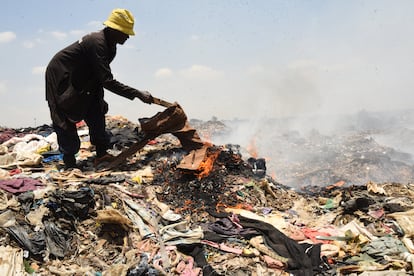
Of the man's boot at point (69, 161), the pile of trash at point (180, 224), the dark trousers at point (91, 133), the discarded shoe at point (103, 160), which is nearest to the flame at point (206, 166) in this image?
the pile of trash at point (180, 224)

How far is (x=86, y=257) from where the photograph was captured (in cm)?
289

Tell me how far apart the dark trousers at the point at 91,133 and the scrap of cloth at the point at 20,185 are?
33.5 inches

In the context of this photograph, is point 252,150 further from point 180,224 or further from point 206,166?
point 180,224

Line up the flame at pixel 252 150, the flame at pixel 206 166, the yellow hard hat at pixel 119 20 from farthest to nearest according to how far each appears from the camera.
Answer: the flame at pixel 252 150
the flame at pixel 206 166
the yellow hard hat at pixel 119 20

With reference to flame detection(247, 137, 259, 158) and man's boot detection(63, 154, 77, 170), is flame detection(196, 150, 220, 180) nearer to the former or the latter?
man's boot detection(63, 154, 77, 170)

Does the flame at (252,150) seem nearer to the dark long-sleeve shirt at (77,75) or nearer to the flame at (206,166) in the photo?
the flame at (206,166)

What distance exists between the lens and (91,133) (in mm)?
4883

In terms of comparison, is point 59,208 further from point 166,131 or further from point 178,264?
point 166,131

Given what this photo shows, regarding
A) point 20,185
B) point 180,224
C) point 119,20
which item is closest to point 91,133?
point 20,185

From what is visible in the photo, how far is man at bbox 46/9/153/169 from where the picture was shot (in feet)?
13.5

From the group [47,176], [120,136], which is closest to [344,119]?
[120,136]

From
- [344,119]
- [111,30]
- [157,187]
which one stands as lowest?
[157,187]

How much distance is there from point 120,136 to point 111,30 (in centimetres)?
246

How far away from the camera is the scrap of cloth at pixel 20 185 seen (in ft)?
11.1
